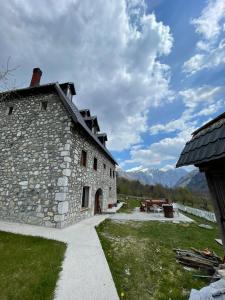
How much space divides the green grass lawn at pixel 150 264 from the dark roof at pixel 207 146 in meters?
3.11

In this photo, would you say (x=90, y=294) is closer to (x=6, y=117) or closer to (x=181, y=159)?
(x=181, y=159)

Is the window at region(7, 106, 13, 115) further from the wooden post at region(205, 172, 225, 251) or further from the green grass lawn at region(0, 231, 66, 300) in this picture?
the wooden post at region(205, 172, 225, 251)

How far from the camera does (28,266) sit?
4473mm

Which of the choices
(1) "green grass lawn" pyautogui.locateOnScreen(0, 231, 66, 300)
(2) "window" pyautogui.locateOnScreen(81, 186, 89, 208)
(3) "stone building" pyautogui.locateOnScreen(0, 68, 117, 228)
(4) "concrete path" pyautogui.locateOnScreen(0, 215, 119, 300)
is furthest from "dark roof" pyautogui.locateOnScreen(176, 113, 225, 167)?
(2) "window" pyautogui.locateOnScreen(81, 186, 89, 208)

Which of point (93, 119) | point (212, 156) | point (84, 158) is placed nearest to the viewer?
point (212, 156)

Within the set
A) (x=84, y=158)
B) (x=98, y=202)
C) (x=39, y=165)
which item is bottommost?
(x=98, y=202)

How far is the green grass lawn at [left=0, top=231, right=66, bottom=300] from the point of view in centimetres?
349

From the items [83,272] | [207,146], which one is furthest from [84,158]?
[207,146]

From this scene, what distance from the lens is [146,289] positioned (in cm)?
402

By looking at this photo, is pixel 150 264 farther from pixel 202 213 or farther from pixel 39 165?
pixel 202 213

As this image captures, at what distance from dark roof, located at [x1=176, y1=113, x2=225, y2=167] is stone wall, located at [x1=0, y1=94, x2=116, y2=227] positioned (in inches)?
272

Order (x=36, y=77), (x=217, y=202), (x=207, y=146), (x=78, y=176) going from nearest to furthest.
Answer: (x=207, y=146), (x=217, y=202), (x=78, y=176), (x=36, y=77)

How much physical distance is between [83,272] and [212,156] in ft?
13.6

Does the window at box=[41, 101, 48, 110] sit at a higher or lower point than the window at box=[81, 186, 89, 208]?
higher
